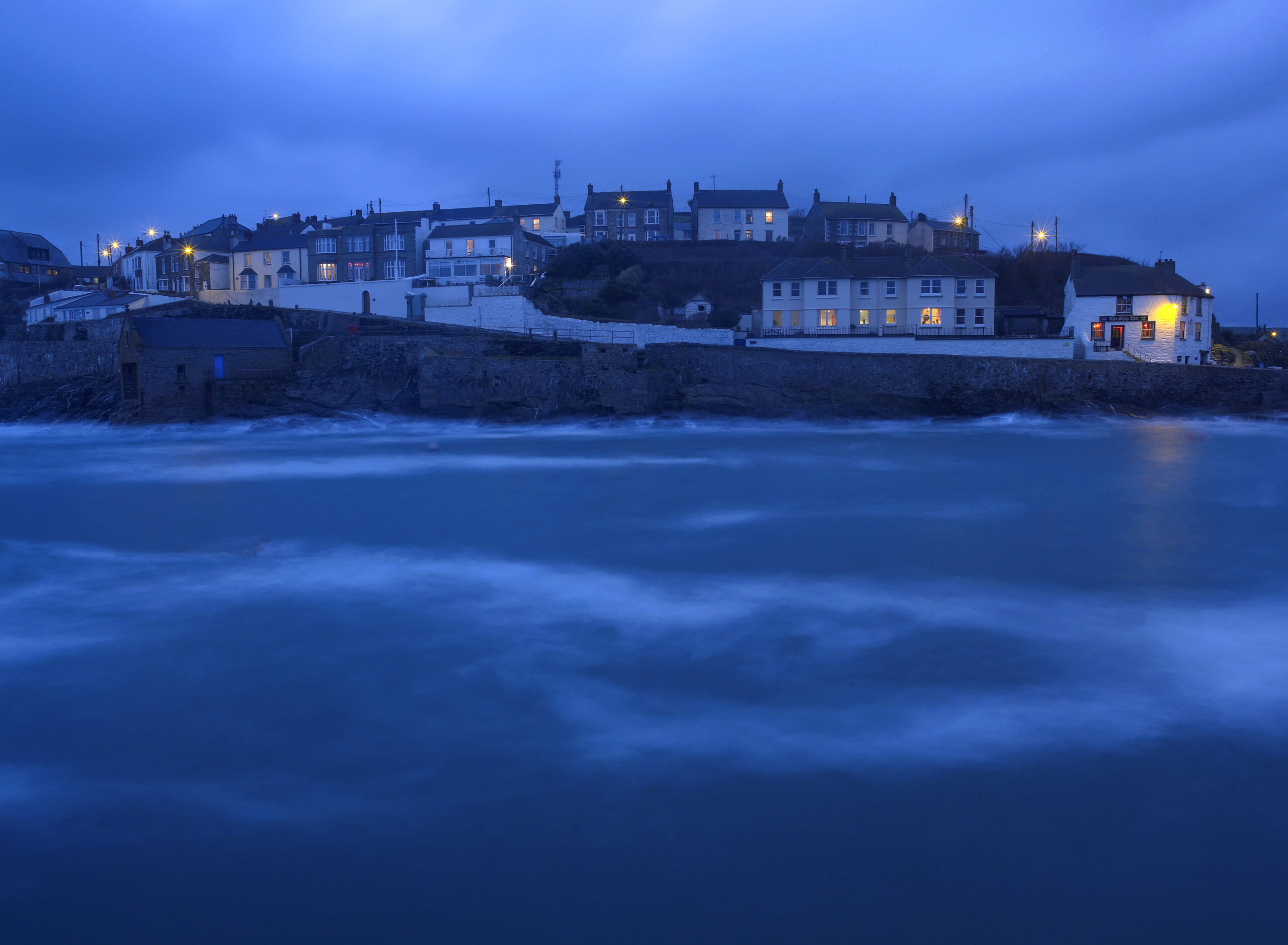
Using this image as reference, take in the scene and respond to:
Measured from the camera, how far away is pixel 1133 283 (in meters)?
29.6

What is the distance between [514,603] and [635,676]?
8.73ft

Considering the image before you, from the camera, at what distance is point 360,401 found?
95.0 feet

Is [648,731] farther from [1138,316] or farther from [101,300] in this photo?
[101,300]

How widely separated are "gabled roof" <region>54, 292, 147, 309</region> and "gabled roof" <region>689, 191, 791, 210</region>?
2653 cm

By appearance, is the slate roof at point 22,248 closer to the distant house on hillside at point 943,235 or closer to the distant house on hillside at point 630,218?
the distant house on hillside at point 630,218

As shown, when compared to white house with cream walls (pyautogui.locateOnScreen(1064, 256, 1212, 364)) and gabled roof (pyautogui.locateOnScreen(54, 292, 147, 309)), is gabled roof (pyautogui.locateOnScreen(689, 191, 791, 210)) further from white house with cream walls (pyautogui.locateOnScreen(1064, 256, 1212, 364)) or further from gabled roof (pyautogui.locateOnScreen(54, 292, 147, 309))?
gabled roof (pyautogui.locateOnScreen(54, 292, 147, 309))

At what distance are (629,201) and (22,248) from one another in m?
35.5

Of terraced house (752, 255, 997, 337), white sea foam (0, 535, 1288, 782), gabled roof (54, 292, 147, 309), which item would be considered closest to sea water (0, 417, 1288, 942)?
white sea foam (0, 535, 1288, 782)

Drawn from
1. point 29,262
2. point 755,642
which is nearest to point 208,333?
point 755,642

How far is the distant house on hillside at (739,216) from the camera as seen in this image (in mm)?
47188

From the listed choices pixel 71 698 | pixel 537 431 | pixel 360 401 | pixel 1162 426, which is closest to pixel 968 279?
pixel 1162 426

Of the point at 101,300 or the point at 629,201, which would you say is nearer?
the point at 101,300

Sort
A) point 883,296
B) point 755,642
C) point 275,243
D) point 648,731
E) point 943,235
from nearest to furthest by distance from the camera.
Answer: point 648,731 < point 755,642 < point 883,296 < point 275,243 < point 943,235

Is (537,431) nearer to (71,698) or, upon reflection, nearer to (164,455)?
(164,455)
